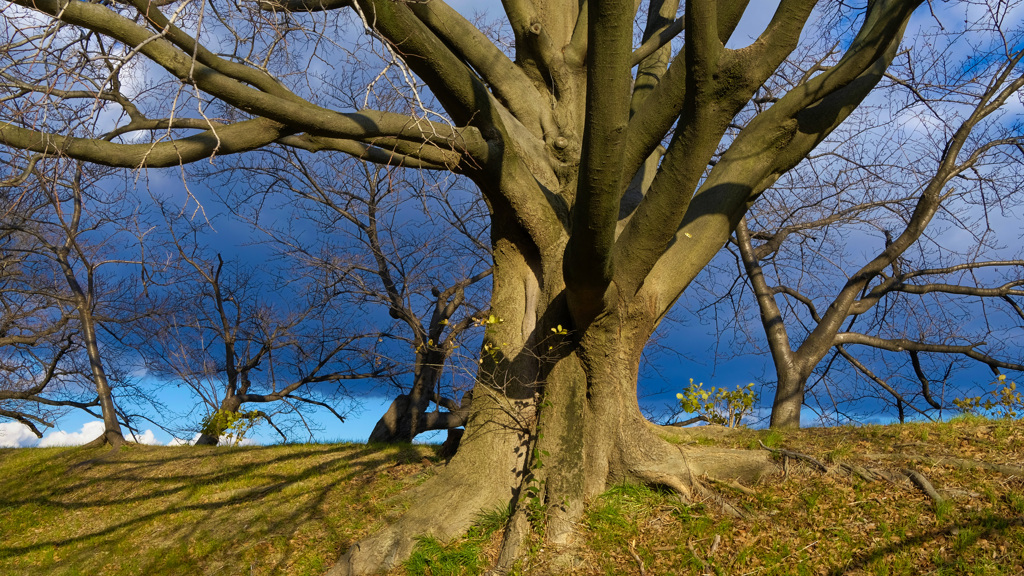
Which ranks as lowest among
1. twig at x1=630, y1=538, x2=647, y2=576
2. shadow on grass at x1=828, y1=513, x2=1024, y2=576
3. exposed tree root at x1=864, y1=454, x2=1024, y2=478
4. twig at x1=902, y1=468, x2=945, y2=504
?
twig at x1=630, y1=538, x2=647, y2=576

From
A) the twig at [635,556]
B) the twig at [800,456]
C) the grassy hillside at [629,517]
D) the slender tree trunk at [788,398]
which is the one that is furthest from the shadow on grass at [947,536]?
the slender tree trunk at [788,398]

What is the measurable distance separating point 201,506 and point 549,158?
5159 millimetres

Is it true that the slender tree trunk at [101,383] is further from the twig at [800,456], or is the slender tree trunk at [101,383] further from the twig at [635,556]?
the twig at [800,456]

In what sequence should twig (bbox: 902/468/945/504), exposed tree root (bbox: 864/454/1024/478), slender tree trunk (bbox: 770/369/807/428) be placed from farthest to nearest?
slender tree trunk (bbox: 770/369/807/428), exposed tree root (bbox: 864/454/1024/478), twig (bbox: 902/468/945/504)

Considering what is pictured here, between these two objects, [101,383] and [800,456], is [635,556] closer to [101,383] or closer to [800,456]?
[800,456]

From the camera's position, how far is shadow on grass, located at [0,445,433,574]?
17.9 ft

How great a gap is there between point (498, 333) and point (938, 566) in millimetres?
3506

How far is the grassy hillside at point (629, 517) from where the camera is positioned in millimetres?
3961

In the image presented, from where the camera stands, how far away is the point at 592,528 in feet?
14.9

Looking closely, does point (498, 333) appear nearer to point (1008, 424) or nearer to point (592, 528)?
point (592, 528)

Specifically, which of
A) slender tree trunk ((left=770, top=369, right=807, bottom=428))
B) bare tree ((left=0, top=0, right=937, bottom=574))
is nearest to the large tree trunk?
bare tree ((left=0, top=0, right=937, bottom=574))

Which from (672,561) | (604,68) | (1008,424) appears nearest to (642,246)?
(604,68)

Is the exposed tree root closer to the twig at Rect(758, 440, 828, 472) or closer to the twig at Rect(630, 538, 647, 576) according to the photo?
the twig at Rect(758, 440, 828, 472)

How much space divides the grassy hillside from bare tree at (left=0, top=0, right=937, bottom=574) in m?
0.36
